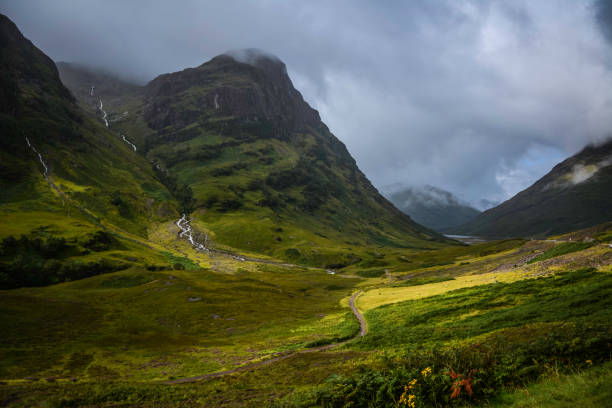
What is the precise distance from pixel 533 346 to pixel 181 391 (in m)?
26.0

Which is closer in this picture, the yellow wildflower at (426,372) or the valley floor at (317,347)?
the valley floor at (317,347)

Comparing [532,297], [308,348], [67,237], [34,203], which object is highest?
[34,203]

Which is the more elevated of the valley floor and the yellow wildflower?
the yellow wildflower

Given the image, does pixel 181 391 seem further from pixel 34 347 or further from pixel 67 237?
pixel 67 237

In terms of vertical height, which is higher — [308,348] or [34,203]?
[34,203]

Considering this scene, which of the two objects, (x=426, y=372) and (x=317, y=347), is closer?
(x=426, y=372)

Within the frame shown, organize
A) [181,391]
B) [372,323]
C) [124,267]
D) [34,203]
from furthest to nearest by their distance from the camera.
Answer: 1. [34,203]
2. [124,267]
3. [372,323]
4. [181,391]

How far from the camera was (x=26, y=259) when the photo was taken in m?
101

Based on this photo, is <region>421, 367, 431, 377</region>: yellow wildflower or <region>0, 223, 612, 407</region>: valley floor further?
<region>421, 367, 431, 377</region>: yellow wildflower

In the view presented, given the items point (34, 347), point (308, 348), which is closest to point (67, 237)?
point (34, 347)

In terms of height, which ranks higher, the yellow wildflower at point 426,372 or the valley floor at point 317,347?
the yellow wildflower at point 426,372

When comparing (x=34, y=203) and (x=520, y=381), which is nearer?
(x=520, y=381)

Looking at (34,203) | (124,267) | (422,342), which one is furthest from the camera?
(34,203)

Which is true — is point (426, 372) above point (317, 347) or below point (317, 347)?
above
